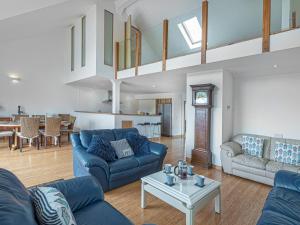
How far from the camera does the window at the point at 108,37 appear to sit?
5.80 meters

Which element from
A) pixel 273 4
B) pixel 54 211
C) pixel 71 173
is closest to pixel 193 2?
pixel 273 4

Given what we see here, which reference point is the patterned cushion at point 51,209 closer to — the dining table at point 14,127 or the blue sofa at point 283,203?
the blue sofa at point 283,203

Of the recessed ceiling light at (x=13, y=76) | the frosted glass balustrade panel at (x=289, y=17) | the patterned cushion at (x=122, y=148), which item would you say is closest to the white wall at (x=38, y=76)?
the recessed ceiling light at (x=13, y=76)

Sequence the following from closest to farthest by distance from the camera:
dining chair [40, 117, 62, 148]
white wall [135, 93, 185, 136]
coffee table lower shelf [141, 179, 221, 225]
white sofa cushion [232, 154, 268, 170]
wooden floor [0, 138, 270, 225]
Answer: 1. coffee table lower shelf [141, 179, 221, 225]
2. wooden floor [0, 138, 270, 225]
3. white sofa cushion [232, 154, 268, 170]
4. dining chair [40, 117, 62, 148]
5. white wall [135, 93, 185, 136]

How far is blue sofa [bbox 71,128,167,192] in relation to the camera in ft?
8.27

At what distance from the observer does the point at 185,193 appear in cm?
183

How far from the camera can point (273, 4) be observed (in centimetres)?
349

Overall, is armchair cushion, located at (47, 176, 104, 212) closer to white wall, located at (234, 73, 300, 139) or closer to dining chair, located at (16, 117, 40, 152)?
white wall, located at (234, 73, 300, 139)

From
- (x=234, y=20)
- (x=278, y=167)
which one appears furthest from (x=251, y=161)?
(x=234, y=20)

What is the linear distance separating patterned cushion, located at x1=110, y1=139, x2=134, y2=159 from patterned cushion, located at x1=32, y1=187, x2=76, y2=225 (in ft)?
6.10

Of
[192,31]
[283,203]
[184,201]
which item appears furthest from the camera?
[192,31]

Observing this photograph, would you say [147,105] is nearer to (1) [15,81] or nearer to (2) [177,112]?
(2) [177,112]

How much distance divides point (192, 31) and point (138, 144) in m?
4.87

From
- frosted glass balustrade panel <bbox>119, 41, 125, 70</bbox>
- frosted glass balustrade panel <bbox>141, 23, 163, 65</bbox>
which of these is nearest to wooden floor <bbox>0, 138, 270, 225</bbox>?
frosted glass balustrade panel <bbox>119, 41, 125, 70</bbox>
